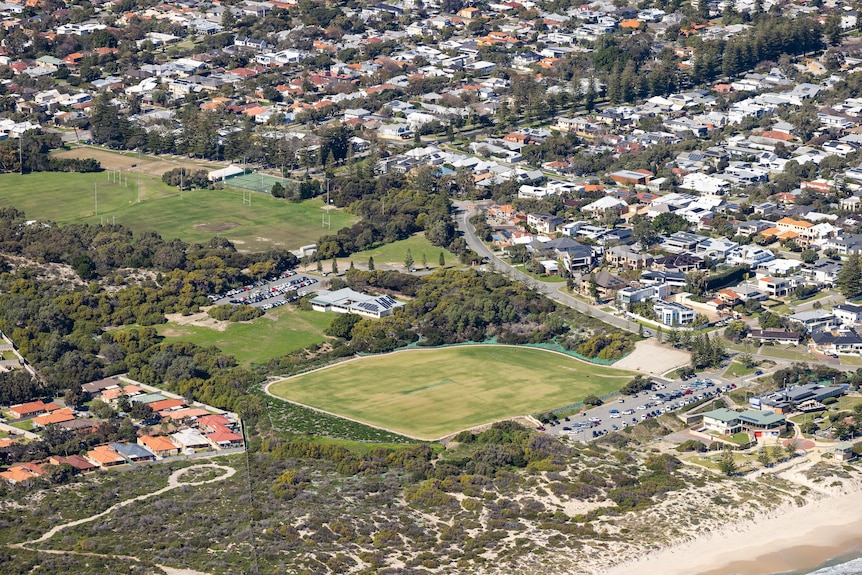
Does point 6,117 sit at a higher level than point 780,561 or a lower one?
higher

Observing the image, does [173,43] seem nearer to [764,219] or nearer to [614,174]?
[614,174]

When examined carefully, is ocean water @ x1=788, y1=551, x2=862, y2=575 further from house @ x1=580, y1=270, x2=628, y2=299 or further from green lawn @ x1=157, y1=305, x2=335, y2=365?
green lawn @ x1=157, y1=305, x2=335, y2=365

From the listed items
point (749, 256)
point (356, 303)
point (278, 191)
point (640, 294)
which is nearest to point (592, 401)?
point (640, 294)

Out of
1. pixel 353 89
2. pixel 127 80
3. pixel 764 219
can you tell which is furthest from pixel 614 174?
pixel 127 80

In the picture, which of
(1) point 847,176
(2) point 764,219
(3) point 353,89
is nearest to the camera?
(2) point 764,219

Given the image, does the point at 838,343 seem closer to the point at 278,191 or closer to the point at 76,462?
the point at 76,462

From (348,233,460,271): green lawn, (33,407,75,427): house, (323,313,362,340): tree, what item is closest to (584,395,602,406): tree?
(323,313,362,340): tree

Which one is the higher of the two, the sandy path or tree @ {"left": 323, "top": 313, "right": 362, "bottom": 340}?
tree @ {"left": 323, "top": 313, "right": 362, "bottom": 340}
